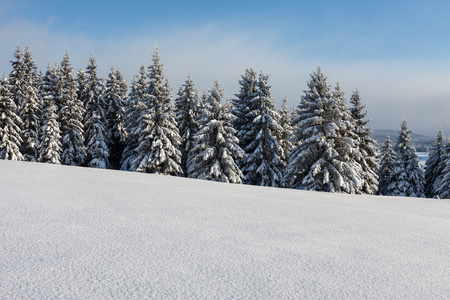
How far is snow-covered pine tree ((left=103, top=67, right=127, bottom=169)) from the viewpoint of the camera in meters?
33.3

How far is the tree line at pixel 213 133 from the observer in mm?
20469

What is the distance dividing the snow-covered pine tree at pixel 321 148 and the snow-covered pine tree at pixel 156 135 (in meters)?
9.69

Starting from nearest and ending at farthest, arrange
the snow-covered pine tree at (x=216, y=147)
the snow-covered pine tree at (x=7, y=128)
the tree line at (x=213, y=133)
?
the tree line at (x=213, y=133) → the snow-covered pine tree at (x=216, y=147) → the snow-covered pine tree at (x=7, y=128)

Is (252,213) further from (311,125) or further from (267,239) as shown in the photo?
(311,125)

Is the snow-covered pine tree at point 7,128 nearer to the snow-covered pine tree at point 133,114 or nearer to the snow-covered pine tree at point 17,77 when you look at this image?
the snow-covered pine tree at point 17,77

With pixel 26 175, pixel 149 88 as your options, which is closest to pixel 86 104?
pixel 149 88

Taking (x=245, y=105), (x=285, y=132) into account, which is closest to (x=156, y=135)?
(x=245, y=105)

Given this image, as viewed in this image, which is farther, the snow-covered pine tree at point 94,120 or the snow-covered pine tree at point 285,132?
the snow-covered pine tree at point 94,120

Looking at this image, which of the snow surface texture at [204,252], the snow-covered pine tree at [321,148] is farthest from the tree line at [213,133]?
the snow surface texture at [204,252]

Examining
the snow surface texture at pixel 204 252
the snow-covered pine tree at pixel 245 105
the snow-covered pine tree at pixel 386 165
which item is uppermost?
the snow-covered pine tree at pixel 245 105

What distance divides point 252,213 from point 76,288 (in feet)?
11.0

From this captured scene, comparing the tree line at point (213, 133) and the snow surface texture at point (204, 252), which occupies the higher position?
the tree line at point (213, 133)

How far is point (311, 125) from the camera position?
20.7 metres

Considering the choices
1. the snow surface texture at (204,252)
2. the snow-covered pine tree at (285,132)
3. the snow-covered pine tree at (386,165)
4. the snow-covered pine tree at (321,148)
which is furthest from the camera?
the snow-covered pine tree at (386,165)
